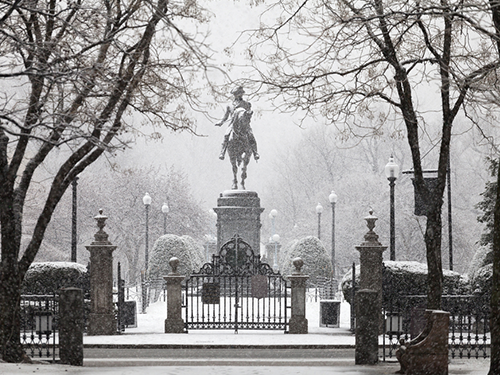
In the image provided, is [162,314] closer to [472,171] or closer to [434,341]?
[434,341]

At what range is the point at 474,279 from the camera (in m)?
22.2

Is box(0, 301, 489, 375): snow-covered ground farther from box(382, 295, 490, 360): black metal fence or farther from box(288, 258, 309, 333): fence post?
box(382, 295, 490, 360): black metal fence

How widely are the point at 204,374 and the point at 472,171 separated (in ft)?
176

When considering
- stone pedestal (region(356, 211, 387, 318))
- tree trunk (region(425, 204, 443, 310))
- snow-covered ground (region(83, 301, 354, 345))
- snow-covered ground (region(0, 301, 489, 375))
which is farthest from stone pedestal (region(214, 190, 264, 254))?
tree trunk (region(425, 204, 443, 310))

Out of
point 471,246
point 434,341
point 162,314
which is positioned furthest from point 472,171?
point 434,341

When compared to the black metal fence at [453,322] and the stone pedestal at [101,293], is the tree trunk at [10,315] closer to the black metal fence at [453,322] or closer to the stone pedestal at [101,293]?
the black metal fence at [453,322]

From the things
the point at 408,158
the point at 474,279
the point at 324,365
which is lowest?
the point at 324,365

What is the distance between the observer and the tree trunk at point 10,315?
45.6 ft

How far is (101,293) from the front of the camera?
21938 millimetres

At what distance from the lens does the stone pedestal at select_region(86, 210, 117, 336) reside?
21.8 m

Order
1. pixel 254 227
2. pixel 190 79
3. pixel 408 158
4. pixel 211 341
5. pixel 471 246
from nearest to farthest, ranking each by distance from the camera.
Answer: pixel 190 79
pixel 211 341
pixel 254 227
pixel 471 246
pixel 408 158

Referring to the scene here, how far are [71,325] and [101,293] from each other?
7.29 m

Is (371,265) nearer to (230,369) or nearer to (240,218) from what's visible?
(230,369)

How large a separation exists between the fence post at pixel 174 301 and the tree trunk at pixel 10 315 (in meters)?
8.25
